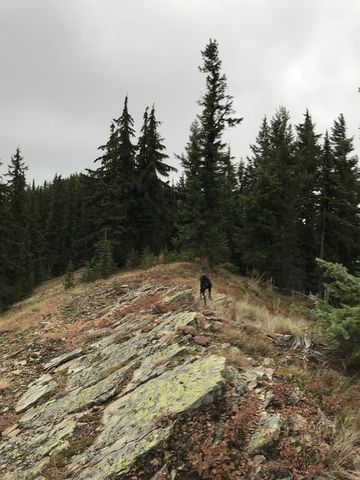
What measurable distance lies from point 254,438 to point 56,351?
10250 mm

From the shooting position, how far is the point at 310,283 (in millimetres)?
41938

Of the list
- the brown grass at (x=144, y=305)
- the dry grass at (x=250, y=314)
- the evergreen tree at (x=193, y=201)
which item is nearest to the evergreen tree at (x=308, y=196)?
the evergreen tree at (x=193, y=201)

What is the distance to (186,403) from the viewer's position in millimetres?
7688

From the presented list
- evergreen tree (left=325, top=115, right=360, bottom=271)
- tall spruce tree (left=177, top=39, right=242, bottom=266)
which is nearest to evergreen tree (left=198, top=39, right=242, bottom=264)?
tall spruce tree (left=177, top=39, right=242, bottom=266)

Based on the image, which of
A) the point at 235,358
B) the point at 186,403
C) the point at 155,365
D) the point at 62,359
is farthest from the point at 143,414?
the point at 62,359

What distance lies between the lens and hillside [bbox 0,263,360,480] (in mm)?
6605

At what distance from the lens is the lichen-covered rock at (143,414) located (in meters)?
7.11

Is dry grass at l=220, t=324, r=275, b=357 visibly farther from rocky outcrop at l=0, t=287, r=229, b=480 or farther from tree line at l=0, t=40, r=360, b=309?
tree line at l=0, t=40, r=360, b=309

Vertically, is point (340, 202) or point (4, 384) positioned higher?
point (340, 202)

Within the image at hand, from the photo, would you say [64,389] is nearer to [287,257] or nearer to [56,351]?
[56,351]

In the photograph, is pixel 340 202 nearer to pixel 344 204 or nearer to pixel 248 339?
pixel 344 204

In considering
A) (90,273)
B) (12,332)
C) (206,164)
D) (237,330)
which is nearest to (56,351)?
(12,332)

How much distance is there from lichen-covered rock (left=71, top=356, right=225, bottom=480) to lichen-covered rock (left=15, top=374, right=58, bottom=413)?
3.15m

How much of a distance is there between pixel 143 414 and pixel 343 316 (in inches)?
179
